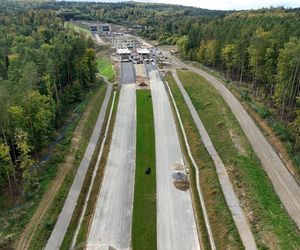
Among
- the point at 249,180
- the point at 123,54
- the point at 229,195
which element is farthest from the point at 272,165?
the point at 123,54

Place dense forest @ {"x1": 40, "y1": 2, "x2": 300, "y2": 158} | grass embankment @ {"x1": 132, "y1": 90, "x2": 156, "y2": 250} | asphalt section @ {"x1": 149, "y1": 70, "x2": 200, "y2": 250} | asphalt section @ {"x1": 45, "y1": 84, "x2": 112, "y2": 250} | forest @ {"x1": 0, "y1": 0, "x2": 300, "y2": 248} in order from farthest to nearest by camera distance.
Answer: dense forest @ {"x1": 40, "y1": 2, "x2": 300, "y2": 158}, forest @ {"x1": 0, "y1": 0, "x2": 300, "y2": 248}, grass embankment @ {"x1": 132, "y1": 90, "x2": 156, "y2": 250}, asphalt section @ {"x1": 149, "y1": 70, "x2": 200, "y2": 250}, asphalt section @ {"x1": 45, "y1": 84, "x2": 112, "y2": 250}

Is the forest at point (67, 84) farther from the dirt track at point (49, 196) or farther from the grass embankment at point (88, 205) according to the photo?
the grass embankment at point (88, 205)

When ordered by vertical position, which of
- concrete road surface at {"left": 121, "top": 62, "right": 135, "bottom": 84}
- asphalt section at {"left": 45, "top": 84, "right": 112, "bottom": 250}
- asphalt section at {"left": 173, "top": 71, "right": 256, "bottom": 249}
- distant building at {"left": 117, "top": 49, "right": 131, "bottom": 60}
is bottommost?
asphalt section at {"left": 45, "top": 84, "right": 112, "bottom": 250}

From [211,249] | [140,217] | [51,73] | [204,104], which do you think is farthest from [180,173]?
[51,73]

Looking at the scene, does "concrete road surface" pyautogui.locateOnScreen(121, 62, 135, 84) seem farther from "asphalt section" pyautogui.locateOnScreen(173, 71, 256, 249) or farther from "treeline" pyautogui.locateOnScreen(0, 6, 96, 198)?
"asphalt section" pyautogui.locateOnScreen(173, 71, 256, 249)

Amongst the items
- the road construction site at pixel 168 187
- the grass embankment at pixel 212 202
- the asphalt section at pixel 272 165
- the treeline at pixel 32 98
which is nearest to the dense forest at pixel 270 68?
the asphalt section at pixel 272 165

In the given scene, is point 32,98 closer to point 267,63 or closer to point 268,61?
point 268,61

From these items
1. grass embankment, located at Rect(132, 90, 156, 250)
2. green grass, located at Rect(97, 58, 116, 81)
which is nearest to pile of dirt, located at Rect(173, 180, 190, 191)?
grass embankment, located at Rect(132, 90, 156, 250)
